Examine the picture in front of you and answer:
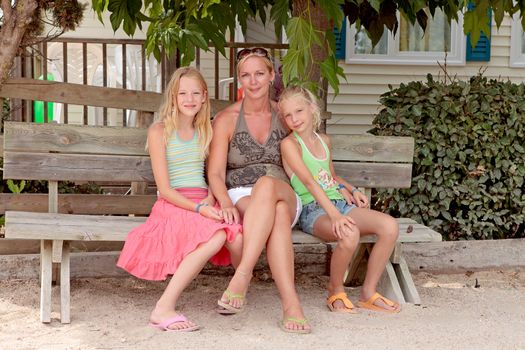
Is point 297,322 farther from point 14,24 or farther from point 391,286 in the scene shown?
point 14,24

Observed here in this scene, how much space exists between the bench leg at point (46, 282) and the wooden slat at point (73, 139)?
681 millimetres

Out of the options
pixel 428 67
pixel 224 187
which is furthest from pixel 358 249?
pixel 428 67

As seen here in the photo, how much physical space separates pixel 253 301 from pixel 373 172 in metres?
1.13

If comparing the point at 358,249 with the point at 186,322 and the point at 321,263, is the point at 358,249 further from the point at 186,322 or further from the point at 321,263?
the point at 186,322

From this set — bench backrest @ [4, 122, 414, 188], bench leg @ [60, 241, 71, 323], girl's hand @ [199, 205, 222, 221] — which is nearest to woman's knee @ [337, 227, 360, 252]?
girl's hand @ [199, 205, 222, 221]

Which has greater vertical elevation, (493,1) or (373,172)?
(493,1)

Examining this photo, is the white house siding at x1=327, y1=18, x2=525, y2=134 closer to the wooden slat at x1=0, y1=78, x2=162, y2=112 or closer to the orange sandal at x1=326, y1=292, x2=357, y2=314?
the wooden slat at x1=0, y1=78, x2=162, y2=112

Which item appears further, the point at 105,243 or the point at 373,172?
the point at 105,243

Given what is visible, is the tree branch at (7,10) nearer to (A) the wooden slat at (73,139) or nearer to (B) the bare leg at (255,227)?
(A) the wooden slat at (73,139)

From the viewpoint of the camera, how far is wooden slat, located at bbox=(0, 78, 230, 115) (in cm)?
550

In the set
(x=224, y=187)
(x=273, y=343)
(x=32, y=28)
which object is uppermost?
(x=32, y=28)

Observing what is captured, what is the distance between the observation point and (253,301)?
4707 mm

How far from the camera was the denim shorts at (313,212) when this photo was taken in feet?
14.7

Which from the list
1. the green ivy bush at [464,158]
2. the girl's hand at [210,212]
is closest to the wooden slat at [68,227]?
the girl's hand at [210,212]
